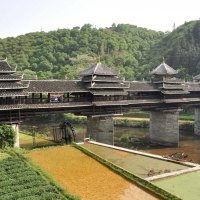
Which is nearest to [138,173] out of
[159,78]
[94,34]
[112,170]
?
[112,170]

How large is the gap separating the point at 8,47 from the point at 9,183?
99427mm

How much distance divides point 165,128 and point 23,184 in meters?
28.7

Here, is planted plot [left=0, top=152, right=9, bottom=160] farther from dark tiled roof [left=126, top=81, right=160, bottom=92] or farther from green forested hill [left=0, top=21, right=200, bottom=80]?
green forested hill [left=0, top=21, right=200, bottom=80]

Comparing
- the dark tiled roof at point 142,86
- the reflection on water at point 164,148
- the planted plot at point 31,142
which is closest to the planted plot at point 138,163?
the planted plot at point 31,142

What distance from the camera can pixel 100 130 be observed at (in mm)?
38094

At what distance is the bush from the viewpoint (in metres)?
30.1

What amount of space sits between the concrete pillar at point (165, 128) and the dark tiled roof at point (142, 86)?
4.21 meters

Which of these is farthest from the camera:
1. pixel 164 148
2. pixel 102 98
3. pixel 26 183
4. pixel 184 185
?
pixel 164 148

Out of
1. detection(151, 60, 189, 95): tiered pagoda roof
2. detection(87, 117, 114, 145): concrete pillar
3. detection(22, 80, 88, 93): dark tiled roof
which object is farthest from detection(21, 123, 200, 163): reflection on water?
detection(22, 80, 88, 93): dark tiled roof

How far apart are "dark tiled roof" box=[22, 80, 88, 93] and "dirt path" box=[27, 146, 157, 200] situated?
742 centimetres

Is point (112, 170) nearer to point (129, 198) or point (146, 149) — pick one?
point (129, 198)

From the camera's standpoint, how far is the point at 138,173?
78.0ft

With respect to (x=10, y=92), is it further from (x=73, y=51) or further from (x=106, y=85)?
(x=73, y=51)

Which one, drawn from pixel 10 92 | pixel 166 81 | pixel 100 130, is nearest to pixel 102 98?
pixel 100 130
